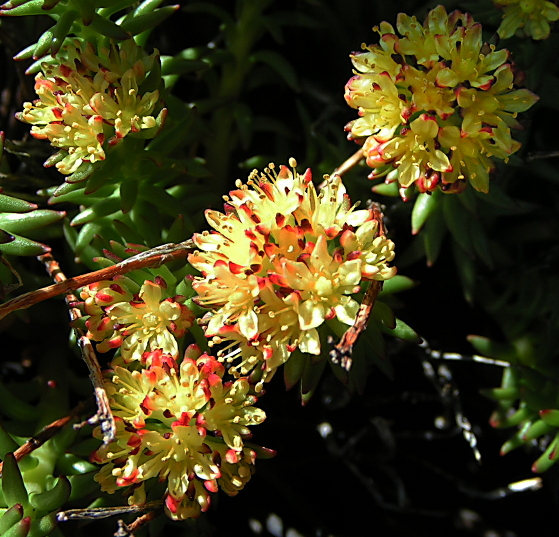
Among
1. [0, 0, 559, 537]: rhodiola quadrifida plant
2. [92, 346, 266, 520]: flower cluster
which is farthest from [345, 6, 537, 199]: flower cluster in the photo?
[92, 346, 266, 520]: flower cluster

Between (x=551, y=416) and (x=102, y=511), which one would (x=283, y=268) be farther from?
(x=551, y=416)

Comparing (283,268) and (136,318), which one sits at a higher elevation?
(283,268)

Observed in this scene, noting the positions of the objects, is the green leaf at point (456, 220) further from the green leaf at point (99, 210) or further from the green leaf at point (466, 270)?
the green leaf at point (99, 210)

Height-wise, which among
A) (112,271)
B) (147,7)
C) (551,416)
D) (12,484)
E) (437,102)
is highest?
(147,7)

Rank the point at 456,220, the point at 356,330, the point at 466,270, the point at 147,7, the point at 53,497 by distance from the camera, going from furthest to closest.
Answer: the point at 466,270
the point at 456,220
the point at 147,7
the point at 53,497
the point at 356,330

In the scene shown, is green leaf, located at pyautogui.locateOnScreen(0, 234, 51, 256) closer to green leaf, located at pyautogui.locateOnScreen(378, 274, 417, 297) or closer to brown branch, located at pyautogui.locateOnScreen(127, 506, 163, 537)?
brown branch, located at pyautogui.locateOnScreen(127, 506, 163, 537)

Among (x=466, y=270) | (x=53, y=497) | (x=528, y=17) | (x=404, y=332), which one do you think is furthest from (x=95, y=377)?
(x=528, y=17)

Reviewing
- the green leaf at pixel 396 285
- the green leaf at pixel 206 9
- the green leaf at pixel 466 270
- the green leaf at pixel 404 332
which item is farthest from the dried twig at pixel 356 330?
the green leaf at pixel 206 9
